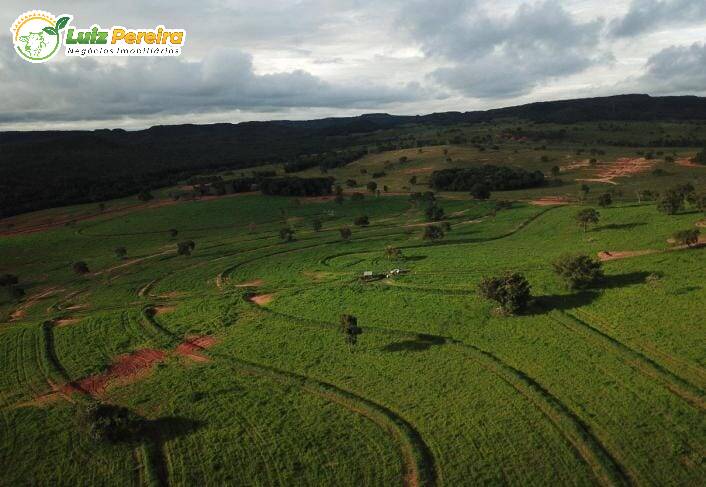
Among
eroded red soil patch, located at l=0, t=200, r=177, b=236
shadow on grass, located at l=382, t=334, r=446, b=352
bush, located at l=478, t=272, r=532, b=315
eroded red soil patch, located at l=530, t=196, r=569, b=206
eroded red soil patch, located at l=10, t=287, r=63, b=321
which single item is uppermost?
bush, located at l=478, t=272, r=532, b=315

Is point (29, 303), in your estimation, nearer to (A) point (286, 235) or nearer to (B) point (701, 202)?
(A) point (286, 235)

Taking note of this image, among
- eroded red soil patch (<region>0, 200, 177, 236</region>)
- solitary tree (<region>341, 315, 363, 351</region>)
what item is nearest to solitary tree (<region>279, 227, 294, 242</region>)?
solitary tree (<region>341, 315, 363, 351</region>)

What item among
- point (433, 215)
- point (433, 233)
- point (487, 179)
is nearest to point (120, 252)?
point (433, 233)

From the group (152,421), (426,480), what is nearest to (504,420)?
(426,480)

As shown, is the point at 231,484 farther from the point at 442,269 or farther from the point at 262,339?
the point at 442,269

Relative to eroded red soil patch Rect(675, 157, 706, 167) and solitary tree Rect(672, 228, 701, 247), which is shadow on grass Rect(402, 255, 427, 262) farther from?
eroded red soil patch Rect(675, 157, 706, 167)

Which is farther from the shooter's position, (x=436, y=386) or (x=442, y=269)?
(x=442, y=269)

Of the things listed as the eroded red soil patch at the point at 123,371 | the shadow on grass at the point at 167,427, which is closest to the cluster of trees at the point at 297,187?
the eroded red soil patch at the point at 123,371
